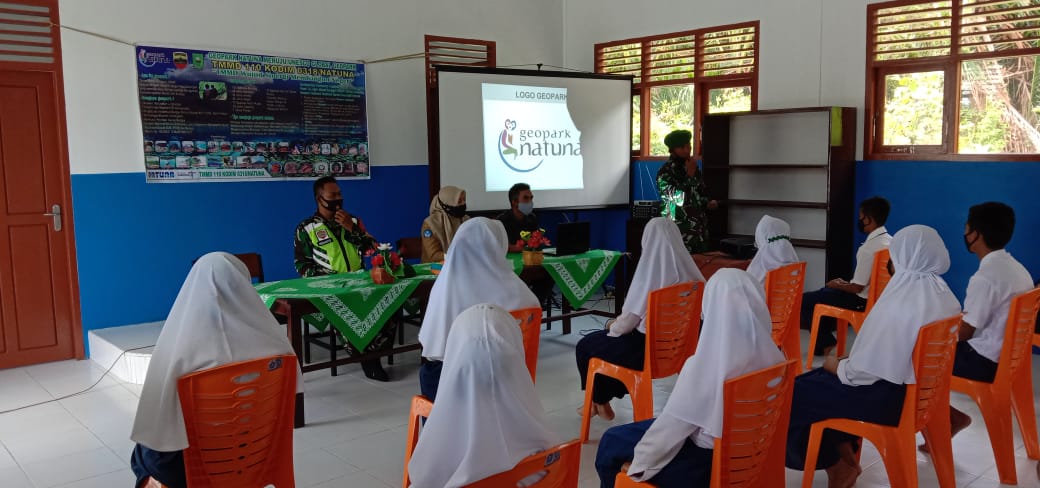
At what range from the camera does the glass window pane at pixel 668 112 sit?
24.8ft

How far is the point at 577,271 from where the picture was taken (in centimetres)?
538

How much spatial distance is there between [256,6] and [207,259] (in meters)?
4.32

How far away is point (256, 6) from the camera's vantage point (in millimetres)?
6180

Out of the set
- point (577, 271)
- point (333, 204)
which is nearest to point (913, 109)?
point (577, 271)

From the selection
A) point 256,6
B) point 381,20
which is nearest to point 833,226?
point 381,20

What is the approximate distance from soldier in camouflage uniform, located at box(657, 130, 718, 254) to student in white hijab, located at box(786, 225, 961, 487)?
3.47 m

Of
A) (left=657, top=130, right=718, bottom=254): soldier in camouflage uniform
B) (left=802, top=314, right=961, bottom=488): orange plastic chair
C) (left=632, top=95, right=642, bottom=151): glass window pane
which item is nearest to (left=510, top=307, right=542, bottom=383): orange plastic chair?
(left=802, top=314, right=961, bottom=488): orange plastic chair

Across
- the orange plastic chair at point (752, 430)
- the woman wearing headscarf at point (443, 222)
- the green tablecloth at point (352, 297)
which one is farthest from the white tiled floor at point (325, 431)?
the orange plastic chair at point (752, 430)

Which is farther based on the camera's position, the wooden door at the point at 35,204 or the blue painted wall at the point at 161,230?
the blue painted wall at the point at 161,230

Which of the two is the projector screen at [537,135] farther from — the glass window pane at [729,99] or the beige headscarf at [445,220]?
the beige headscarf at [445,220]

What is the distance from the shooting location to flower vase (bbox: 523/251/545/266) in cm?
515

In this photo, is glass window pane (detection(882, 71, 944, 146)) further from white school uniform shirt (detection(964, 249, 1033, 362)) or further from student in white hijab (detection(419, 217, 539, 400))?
student in white hijab (detection(419, 217, 539, 400))

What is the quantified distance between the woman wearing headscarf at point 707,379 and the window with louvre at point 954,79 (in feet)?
14.3

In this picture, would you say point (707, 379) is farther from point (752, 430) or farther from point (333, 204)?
point (333, 204)
